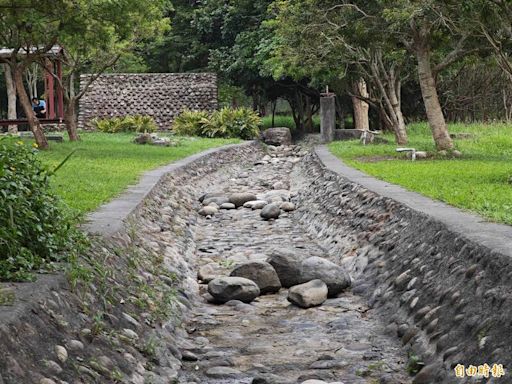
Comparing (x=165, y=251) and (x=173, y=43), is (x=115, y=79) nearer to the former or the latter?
(x=173, y=43)

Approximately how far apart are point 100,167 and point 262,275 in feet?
25.0

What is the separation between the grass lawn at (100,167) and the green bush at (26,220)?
2556mm

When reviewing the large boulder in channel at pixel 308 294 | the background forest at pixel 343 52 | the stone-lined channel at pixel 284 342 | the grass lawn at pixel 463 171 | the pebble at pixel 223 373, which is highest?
the background forest at pixel 343 52

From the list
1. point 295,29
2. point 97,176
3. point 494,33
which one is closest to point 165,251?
point 97,176

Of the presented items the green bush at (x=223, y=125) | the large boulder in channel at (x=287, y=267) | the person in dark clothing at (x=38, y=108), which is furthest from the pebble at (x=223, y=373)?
the green bush at (x=223, y=125)

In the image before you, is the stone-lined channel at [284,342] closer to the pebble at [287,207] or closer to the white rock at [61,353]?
the white rock at [61,353]

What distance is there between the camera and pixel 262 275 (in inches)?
360

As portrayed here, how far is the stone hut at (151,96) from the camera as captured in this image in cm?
3894

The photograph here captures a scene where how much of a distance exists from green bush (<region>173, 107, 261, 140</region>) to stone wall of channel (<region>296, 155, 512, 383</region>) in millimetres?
22313

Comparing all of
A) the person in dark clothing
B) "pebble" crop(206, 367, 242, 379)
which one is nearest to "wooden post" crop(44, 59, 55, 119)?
the person in dark clothing

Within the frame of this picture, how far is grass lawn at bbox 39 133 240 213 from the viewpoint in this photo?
11016mm

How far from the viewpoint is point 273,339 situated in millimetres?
7371

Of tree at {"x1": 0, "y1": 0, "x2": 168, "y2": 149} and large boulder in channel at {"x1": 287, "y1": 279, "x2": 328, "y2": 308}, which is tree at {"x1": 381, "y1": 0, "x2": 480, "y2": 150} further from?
large boulder in channel at {"x1": 287, "y1": 279, "x2": 328, "y2": 308}

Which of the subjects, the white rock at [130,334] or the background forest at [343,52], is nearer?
the white rock at [130,334]
